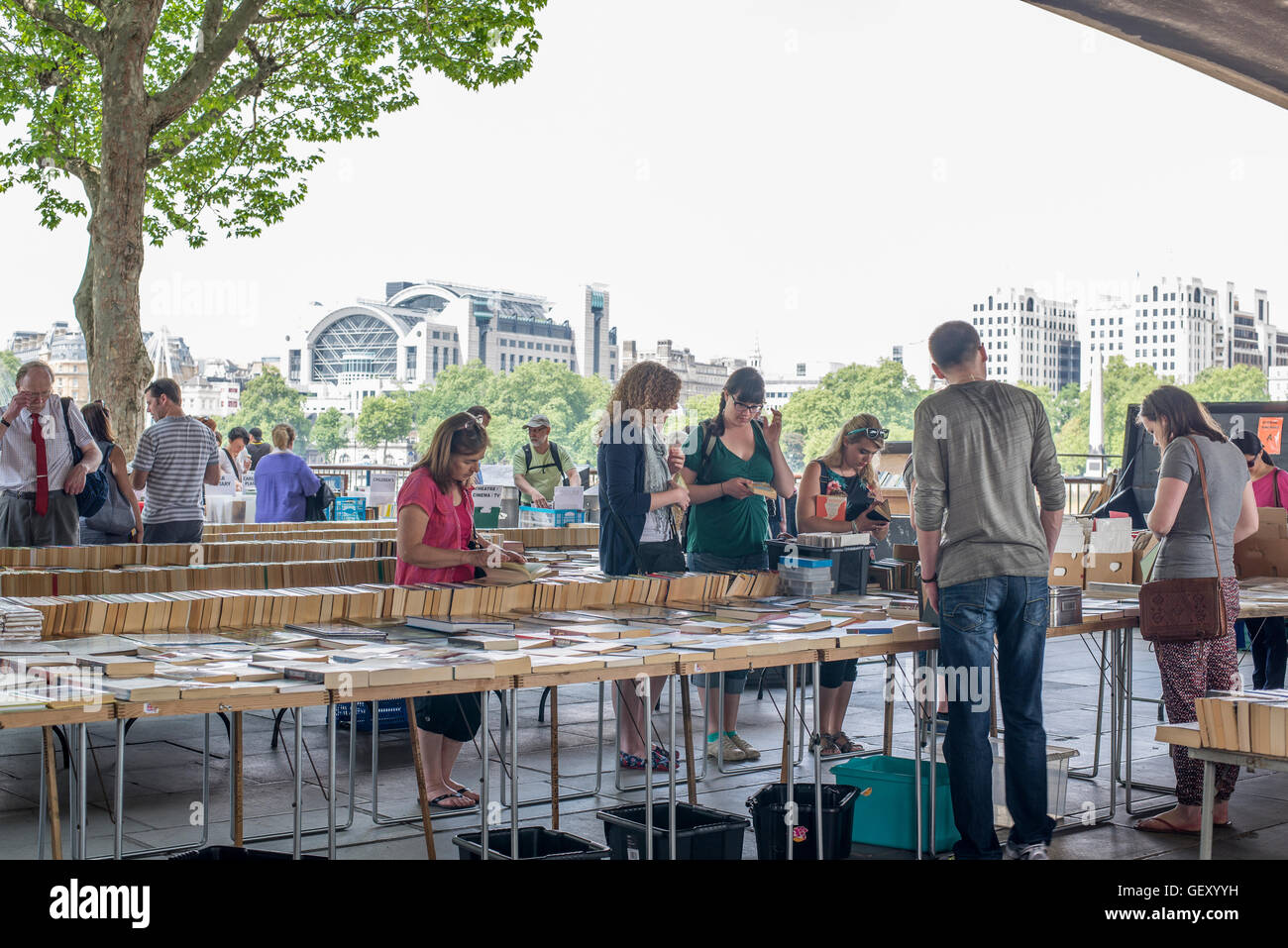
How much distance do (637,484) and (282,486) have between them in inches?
212

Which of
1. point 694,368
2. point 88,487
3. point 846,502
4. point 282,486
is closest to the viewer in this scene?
point 846,502

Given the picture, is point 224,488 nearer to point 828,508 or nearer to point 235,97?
point 235,97

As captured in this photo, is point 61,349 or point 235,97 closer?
point 235,97

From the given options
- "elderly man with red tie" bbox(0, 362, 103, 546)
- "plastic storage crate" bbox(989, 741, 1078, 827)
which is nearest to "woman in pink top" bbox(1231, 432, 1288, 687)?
"plastic storage crate" bbox(989, 741, 1078, 827)

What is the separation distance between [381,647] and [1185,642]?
3159mm

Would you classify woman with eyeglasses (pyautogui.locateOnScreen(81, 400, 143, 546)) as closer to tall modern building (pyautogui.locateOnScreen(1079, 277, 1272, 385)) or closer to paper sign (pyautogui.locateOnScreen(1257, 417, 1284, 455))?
paper sign (pyautogui.locateOnScreen(1257, 417, 1284, 455))

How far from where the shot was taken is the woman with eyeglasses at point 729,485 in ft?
19.9

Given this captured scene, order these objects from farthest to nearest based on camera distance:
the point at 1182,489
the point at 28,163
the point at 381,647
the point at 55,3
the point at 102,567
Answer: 1. the point at 28,163
2. the point at 55,3
3. the point at 102,567
4. the point at 1182,489
5. the point at 381,647

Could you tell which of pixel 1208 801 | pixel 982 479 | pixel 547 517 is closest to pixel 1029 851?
pixel 1208 801

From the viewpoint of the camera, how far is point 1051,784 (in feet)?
18.1

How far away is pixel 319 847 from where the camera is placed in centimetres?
504

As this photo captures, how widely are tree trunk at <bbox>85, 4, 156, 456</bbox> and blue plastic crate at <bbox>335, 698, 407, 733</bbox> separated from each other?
6.28m
